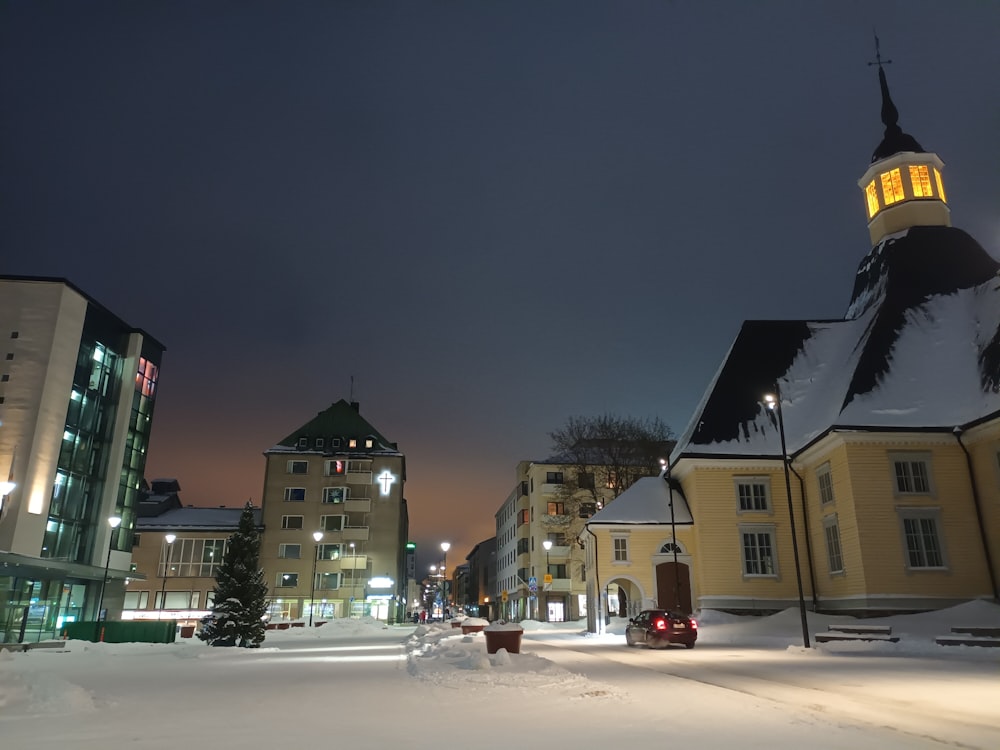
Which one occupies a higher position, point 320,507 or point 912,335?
point 912,335

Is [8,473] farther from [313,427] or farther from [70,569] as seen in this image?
[313,427]

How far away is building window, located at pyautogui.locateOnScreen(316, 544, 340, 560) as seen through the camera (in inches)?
2768

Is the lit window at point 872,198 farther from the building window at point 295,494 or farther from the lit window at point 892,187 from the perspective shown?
the building window at point 295,494

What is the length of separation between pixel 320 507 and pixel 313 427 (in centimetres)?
994

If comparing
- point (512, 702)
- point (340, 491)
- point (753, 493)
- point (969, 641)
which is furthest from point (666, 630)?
point (340, 491)

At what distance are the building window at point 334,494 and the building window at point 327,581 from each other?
7.57 metres

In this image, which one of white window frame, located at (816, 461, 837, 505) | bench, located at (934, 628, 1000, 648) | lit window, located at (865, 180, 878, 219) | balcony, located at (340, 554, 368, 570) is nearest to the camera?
bench, located at (934, 628, 1000, 648)

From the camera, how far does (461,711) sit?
9.49 meters

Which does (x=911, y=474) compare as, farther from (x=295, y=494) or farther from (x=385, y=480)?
(x=295, y=494)

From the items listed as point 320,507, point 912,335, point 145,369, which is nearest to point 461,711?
point 912,335

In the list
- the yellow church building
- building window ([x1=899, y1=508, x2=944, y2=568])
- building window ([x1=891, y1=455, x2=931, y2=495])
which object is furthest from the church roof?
building window ([x1=899, y1=508, x2=944, y2=568])

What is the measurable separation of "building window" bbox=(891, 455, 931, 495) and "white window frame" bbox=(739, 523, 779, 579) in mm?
7703

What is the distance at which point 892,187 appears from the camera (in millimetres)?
41562

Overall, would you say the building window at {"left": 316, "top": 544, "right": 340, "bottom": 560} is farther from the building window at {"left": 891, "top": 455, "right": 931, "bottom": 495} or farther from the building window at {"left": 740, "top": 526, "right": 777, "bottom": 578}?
the building window at {"left": 891, "top": 455, "right": 931, "bottom": 495}
